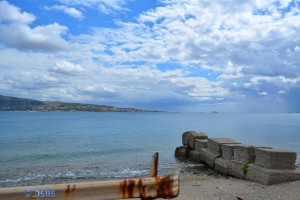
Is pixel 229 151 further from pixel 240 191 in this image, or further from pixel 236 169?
pixel 240 191

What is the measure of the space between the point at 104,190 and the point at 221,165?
565 inches

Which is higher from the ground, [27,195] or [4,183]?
[27,195]

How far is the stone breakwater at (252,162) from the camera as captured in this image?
42.1ft

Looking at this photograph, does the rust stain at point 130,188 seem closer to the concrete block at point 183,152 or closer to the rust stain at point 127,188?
the rust stain at point 127,188

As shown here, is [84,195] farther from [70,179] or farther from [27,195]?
[70,179]

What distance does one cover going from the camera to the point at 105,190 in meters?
3.70

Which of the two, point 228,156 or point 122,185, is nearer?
point 122,185

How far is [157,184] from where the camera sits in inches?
151

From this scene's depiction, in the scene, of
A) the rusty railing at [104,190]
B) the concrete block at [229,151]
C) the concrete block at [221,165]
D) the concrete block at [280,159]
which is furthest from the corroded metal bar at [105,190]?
the concrete block at [221,165]

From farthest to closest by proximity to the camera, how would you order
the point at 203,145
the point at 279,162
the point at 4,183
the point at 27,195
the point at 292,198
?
the point at 203,145
the point at 4,183
the point at 279,162
the point at 292,198
the point at 27,195

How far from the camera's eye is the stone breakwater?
12.8 metres

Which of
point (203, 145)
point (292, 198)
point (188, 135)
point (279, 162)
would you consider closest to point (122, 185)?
point (292, 198)

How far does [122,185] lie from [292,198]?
8.33 m

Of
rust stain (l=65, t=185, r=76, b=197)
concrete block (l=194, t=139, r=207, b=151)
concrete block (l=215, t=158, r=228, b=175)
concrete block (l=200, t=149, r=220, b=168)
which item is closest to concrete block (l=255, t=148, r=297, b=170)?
concrete block (l=215, t=158, r=228, b=175)
